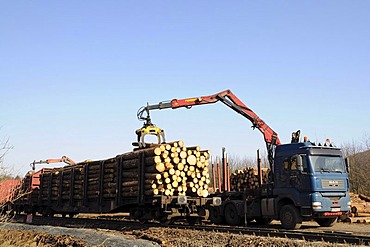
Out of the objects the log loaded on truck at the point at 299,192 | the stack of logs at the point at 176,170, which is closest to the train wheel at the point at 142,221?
the stack of logs at the point at 176,170

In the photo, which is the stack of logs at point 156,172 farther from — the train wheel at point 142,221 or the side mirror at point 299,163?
Answer: the side mirror at point 299,163

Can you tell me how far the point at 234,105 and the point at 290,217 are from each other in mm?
6554

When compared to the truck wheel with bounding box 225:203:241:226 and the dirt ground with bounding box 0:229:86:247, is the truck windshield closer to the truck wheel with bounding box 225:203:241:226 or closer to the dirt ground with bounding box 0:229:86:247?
the truck wheel with bounding box 225:203:241:226

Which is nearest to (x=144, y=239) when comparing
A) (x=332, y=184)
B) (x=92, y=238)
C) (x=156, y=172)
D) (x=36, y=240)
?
(x=92, y=238)

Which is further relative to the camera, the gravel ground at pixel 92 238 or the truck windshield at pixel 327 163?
the truck windshield at pixel 327 163

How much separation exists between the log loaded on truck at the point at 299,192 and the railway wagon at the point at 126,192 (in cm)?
212

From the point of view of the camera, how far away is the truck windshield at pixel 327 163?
1414cm

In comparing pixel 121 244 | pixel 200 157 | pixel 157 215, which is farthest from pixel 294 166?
pixel 121 244

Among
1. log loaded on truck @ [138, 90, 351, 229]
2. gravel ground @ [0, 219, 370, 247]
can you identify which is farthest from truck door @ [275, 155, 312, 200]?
gravel ground @ [0, 219, 370, 247]

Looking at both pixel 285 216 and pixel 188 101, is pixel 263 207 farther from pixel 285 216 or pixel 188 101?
pixel 188 101

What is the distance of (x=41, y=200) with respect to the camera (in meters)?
21.7

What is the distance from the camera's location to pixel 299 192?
14086 millimetres

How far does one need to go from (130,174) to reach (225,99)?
6432mm

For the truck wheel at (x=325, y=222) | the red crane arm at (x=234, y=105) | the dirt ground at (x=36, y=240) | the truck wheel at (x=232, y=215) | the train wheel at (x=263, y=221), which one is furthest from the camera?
the red crane arm at (x=234, y=105)
